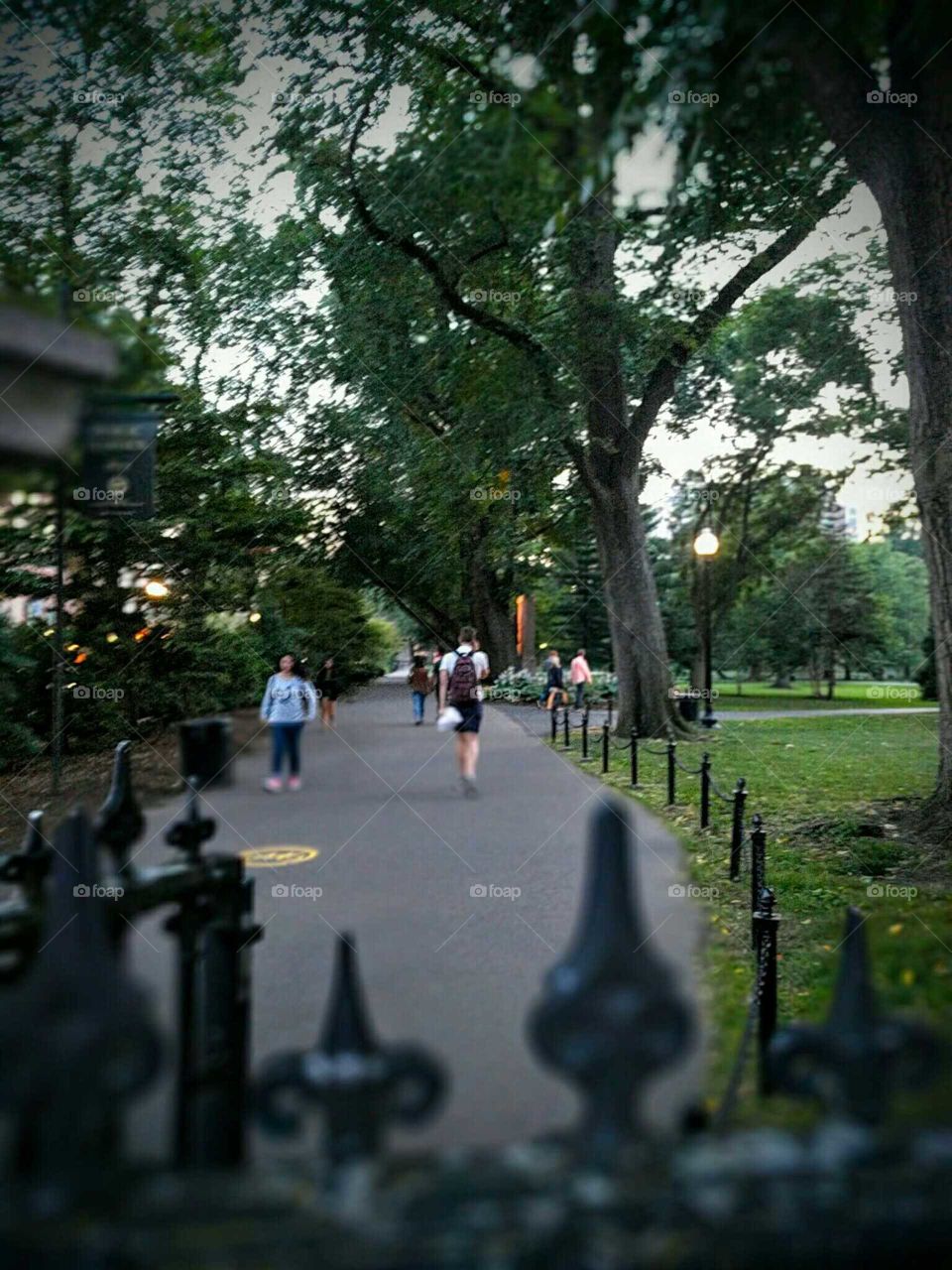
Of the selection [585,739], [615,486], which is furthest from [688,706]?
[585,739]

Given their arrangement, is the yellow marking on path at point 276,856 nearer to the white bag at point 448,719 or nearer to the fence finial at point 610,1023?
the white bag at point 448,719

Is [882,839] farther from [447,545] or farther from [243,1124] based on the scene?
[243,1124]

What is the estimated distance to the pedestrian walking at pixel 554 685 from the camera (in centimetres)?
500

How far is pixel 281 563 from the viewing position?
5574 mm

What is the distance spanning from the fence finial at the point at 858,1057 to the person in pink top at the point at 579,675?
4.13m

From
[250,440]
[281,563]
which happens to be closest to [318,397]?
[250,440]

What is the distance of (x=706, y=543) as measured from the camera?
6.95 m

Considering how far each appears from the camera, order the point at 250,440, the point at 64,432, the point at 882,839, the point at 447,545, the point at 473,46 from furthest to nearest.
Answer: the point at 882,839 → the point at 250,440 → the point at 447,545 → the point at 473,46 → the point at 64,432

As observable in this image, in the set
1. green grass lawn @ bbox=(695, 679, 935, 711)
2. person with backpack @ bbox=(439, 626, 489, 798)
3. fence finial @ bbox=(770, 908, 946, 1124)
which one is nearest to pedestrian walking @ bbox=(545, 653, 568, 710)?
person with backpack @ bbox=(439, 626, 489, 798)

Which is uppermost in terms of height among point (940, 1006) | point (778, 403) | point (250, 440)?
point (778, 403)

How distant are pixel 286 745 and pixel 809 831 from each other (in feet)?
13.1

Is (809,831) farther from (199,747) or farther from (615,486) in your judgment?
(199,747)

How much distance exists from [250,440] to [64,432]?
13.2 feet

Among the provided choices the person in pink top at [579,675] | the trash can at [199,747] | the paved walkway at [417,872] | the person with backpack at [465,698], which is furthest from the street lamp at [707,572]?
the trash can at [199,747]
